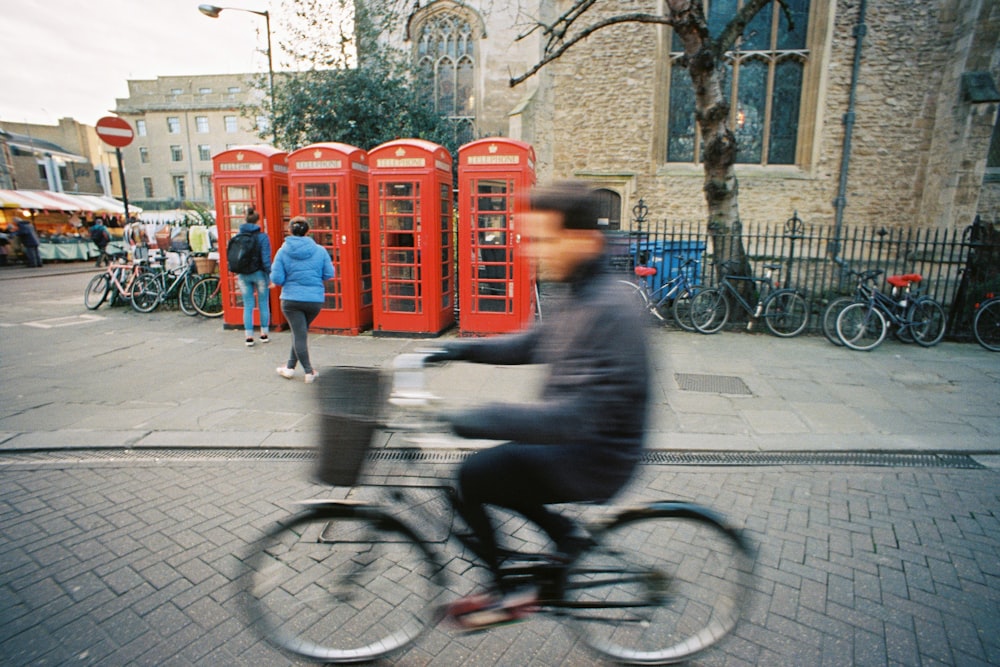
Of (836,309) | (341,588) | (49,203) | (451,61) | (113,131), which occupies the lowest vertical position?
(341,588)

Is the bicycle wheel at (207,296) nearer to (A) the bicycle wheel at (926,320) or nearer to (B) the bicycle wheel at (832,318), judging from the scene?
(B) the bicycle wheel at (832,318)

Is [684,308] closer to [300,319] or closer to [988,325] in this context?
[988,325]

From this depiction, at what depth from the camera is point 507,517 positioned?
342cm

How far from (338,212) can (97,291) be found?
6.36 meters

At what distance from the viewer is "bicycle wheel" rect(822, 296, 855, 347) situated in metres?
8.19

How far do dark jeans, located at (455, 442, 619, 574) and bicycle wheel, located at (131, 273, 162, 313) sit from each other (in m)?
10.9

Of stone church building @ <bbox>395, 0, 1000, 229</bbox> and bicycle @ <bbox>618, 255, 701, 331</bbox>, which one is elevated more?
stone church building @ <bbox>395, 0, 1000, 229</bbox>

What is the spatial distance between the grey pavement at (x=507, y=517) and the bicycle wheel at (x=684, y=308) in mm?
1597

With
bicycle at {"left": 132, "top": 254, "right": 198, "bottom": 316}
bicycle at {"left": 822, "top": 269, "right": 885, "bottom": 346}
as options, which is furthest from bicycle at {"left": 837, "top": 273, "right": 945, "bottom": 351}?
bicycle at {"left": 132, "top": 254, "right": 198, "bottom": 316}

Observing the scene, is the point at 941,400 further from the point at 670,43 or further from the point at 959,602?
the point at 670,43

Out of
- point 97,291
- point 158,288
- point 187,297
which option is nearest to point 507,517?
point 187,297

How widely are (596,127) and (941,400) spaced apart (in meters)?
12.7

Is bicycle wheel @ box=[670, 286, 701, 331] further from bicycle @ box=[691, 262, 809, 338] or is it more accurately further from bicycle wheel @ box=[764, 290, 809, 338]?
bicycle wheel @ box=[764, 290, 809, 338]

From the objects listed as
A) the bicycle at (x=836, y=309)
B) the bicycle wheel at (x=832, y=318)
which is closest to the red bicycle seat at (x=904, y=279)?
the bicycle at (x=836, y=309)
